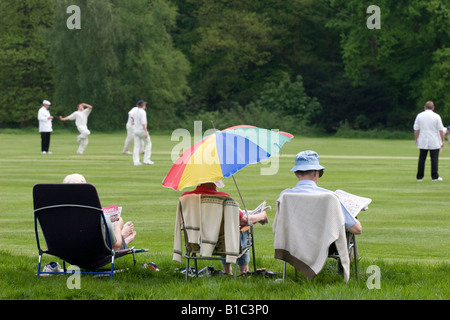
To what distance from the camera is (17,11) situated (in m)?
72.1

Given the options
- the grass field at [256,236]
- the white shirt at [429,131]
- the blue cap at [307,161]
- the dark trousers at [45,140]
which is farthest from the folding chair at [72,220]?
the dark trousers at [45,140]

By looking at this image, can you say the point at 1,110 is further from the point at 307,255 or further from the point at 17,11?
the point at 307,255

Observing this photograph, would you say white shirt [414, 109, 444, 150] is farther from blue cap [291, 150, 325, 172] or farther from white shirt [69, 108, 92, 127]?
white shirt [69, 108, 92, 127]

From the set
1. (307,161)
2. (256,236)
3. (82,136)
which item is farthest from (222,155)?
(82,136)

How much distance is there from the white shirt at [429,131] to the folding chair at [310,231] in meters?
→ 13.9

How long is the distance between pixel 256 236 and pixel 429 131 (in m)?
10.3

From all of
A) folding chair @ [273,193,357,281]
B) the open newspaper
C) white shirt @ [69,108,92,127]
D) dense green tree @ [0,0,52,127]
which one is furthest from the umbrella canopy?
dense green tree @ [0,0,52,127]

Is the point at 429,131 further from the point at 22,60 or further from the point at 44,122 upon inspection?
the point at 22,60

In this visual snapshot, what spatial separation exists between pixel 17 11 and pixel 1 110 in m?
8.59

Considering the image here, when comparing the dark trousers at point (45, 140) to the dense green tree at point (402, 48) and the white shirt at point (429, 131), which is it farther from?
the dense green tree at point (402, 48)

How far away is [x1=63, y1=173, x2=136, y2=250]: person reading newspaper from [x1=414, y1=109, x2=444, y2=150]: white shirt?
13.5 m

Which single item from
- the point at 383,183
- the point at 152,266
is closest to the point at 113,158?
the point at 383,183

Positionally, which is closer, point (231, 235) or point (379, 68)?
point (231, 235)

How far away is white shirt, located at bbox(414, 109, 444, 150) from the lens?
68.6ft
